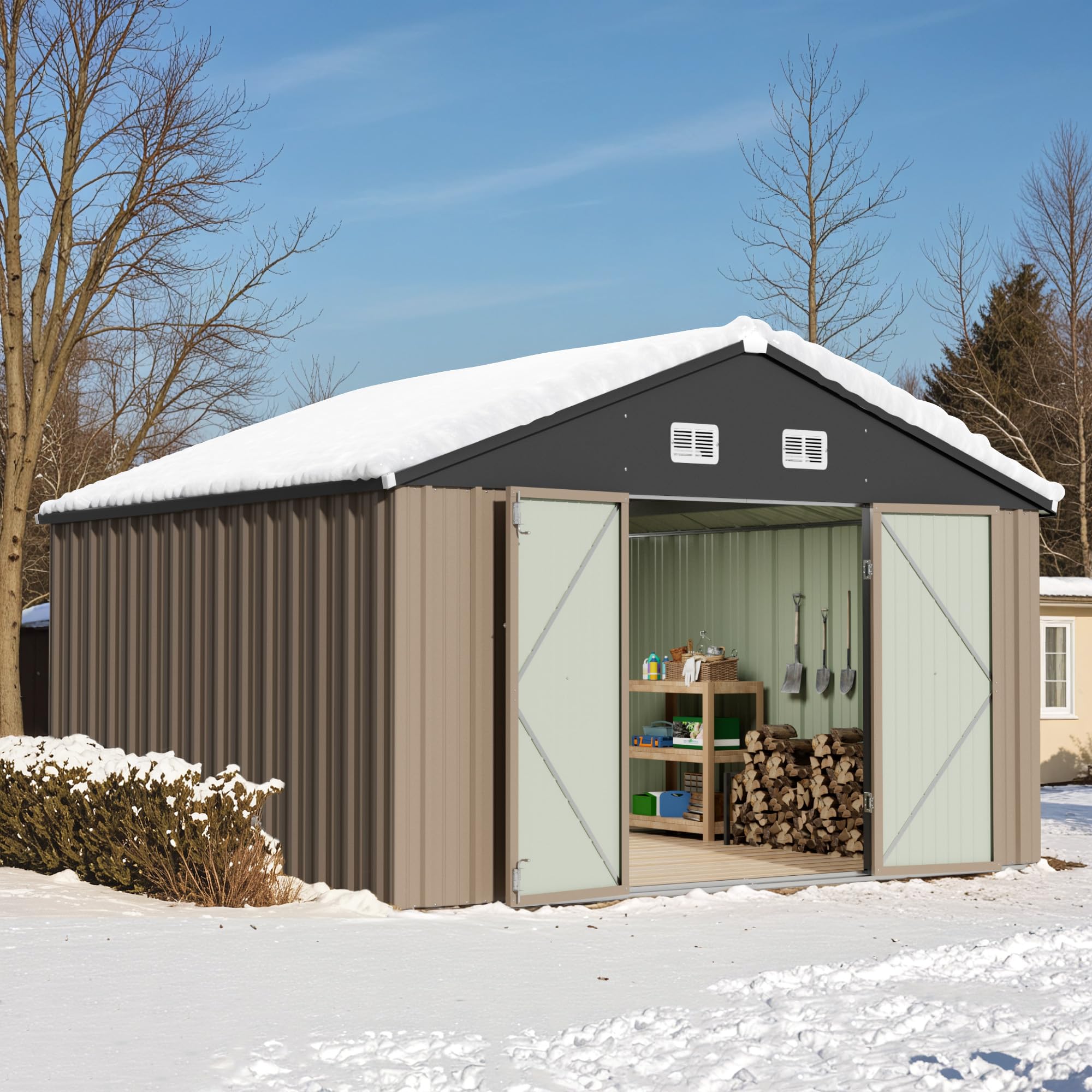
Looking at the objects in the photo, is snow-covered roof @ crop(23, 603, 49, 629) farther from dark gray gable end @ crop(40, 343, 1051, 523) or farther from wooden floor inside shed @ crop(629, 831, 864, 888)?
wooden floor inside shed @ crop(629, 831, 864, 888)

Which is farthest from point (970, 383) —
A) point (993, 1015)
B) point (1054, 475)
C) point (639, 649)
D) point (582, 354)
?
point (993, 1015)

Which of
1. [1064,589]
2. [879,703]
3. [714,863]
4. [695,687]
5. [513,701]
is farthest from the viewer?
[1064,589]

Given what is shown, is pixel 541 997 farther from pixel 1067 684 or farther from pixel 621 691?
pixel 1067 684

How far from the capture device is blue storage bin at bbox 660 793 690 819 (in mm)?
12391

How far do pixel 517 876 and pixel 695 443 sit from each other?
2730mm

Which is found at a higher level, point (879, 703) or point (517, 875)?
point (879, 703)

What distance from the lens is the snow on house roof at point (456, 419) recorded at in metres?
8.80

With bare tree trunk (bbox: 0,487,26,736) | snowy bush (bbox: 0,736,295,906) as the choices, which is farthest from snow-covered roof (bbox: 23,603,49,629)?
snowy bush (bbox: 0,736,295,906)

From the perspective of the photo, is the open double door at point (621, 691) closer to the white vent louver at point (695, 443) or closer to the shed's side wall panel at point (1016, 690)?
the shed's side wall panel at point (1016, 690)

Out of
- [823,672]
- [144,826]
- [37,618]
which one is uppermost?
[37,618]

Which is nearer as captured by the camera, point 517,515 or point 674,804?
point 517,515

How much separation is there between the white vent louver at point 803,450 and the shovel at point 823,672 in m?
2.41

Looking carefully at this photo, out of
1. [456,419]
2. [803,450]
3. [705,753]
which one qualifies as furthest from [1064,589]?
A: [456,419]

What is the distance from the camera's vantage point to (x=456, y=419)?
8.77m
